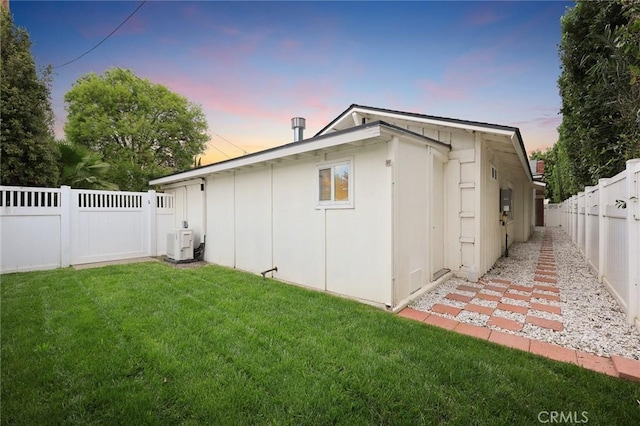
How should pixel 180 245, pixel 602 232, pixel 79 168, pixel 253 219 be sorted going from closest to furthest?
pixel 602 232
pixel 253 219
pixel 180 245
pixel 79 168

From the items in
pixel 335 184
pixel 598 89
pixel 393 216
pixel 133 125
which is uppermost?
pixel 133 125

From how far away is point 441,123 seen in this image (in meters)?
5.76

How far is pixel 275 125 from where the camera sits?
1225 cm

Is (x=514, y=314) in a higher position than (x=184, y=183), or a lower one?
lower

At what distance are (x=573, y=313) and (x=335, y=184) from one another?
4.13 m

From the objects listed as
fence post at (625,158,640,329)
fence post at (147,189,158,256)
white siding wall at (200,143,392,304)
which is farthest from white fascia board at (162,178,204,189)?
fence post at (625,158,640,329)

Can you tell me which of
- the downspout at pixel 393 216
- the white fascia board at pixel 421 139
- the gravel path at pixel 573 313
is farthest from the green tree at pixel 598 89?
the downspout at pixel 393 216

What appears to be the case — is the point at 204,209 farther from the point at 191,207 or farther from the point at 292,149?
the point at 292,149

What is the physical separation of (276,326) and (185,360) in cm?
111

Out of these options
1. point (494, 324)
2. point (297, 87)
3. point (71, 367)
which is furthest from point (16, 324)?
point (297, 87)

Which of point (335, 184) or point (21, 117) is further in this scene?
point (21, 117)

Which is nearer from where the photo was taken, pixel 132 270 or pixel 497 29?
pixel 132 270

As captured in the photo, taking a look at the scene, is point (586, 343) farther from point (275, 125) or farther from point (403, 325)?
point (275, 125)
